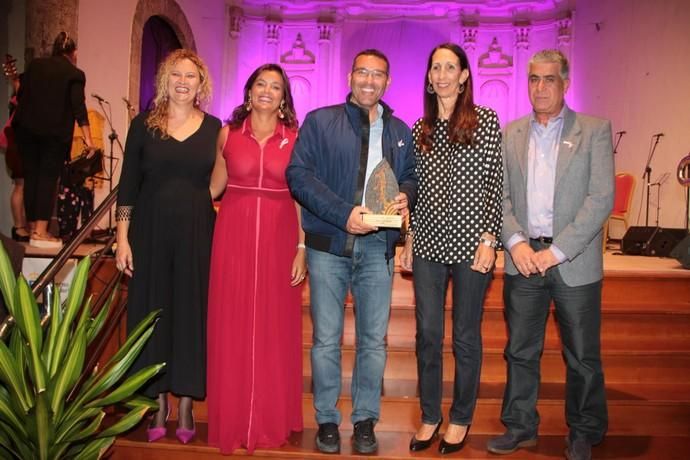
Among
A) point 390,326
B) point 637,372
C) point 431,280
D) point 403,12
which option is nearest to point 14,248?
point 431,280

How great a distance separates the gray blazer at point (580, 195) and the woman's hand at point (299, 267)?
972 millimetres

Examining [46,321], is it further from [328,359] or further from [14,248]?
[328,359]

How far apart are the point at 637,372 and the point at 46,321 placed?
3.31 metres

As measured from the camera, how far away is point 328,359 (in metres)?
3.01

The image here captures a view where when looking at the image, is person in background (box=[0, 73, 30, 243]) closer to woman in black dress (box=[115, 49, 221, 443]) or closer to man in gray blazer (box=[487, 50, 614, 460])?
woman in black dress (box=[115, 49, 221, 443])

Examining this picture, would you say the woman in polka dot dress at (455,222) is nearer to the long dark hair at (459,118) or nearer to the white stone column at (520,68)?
the long dark hair at (459,118)

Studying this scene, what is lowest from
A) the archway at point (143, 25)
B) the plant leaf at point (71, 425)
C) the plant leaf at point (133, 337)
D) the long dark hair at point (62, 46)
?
the plant leaf at point (71, 425)

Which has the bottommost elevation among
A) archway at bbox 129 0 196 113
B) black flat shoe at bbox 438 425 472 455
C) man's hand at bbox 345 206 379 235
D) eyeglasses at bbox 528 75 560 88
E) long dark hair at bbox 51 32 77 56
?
black flat shoe at bbox 438 425 472 455

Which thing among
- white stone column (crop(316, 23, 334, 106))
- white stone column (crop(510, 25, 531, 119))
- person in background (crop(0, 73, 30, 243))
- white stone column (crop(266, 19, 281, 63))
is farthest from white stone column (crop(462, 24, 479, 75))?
person in background (crop(0, 73, 30, 243))

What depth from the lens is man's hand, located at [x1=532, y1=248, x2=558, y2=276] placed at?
9.68ft

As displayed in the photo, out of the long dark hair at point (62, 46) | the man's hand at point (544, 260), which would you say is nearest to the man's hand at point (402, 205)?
the man's hand at point (544, 260)

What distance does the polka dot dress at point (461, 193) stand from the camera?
2916 mm

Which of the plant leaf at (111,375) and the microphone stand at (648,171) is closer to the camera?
the plant leaf at (111,375)

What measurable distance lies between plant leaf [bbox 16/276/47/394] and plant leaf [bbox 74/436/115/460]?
1.11 feet
